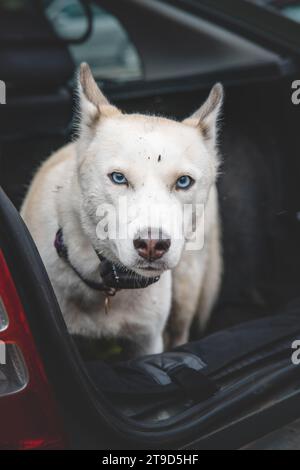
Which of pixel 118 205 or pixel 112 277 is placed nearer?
pixel 118 205

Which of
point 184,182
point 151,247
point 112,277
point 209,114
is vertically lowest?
point 112,277

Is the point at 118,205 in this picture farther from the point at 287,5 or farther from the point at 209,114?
the point at 287,5

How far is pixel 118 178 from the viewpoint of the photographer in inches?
77.6

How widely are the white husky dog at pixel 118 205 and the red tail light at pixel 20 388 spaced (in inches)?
17.1

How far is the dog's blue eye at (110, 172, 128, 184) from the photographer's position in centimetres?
196

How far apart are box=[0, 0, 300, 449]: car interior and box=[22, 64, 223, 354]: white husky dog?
0.20 m

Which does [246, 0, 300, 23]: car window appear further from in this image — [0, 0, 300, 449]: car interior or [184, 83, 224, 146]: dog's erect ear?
[184, 83, 224, 146]: dog's erect ear

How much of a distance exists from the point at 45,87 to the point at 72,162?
1.46m

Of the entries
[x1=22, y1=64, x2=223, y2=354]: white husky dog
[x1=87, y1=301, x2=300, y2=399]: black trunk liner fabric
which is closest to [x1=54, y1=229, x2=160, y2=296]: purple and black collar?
[x1=22, y1=64, x2=223, y2=354]: white husky dog

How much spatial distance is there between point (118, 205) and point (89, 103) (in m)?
0.44

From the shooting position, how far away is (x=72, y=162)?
8.17ft

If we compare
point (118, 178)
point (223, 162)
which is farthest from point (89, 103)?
point (223, 162)
